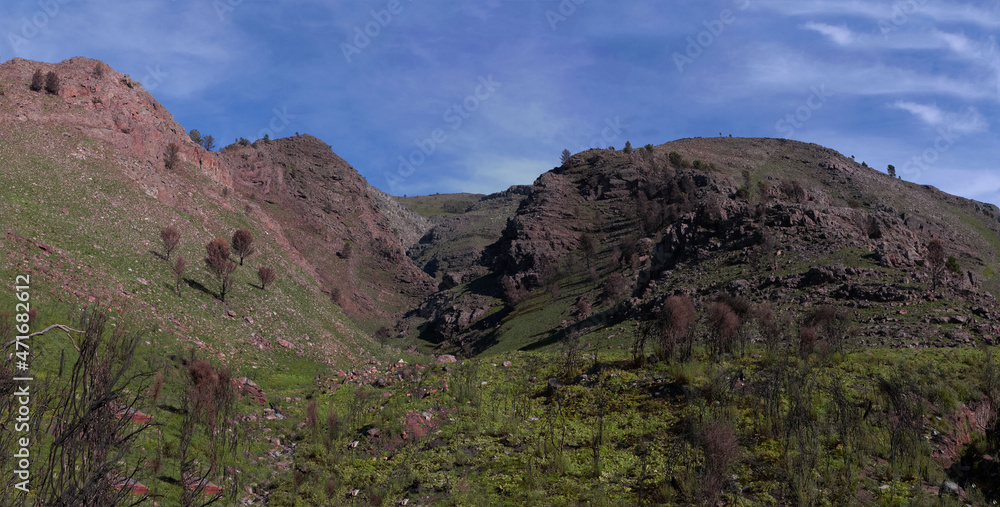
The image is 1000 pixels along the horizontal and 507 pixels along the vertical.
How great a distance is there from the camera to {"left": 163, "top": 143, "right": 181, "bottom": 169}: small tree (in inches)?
1938

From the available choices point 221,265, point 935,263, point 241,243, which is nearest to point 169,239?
point 221,265

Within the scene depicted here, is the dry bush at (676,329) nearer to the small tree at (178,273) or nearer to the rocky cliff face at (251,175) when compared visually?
the small tree at (178,273)

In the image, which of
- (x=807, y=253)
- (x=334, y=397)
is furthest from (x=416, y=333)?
(x=334, y=397)

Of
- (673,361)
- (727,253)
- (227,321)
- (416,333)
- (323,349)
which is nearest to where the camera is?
(673,361)

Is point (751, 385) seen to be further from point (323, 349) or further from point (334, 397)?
point (323, 349)

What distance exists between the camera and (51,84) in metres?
41.8

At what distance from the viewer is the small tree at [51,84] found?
41.7 meters

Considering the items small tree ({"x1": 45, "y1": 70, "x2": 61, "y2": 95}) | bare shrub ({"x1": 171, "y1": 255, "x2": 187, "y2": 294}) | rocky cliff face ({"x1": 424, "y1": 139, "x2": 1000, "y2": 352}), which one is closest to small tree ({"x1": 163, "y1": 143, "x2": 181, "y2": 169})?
small tree ({"x1": 45, "y1": 70, "x2": 61, "y2": 95})

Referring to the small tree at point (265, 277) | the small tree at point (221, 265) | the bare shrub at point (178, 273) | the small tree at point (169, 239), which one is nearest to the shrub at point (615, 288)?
the small tree at point (265, 277)

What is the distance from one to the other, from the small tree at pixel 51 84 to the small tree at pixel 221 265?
2383 cm

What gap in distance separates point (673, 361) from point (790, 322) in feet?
57.7

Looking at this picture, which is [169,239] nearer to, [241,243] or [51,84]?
[241,243]

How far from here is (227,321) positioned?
95.5ft

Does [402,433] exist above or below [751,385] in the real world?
below
